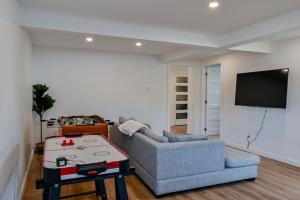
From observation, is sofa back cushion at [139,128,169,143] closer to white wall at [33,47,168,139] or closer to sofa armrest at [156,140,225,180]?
sofa armrest at [156,140,225,180]

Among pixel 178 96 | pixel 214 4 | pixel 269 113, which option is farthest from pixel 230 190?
pixel 178 96

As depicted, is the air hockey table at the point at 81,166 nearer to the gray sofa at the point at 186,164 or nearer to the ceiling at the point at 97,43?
the gray sofa at the point at 186,164

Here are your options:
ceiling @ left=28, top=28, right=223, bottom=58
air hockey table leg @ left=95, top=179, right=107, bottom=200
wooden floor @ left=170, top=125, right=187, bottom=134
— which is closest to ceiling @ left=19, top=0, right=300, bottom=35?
ceiling @ left=28, top=28, right=223, bottom=58

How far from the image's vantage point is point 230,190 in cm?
319

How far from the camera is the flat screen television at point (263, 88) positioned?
431 cm

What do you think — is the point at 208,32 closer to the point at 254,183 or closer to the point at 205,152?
the point at 205,152

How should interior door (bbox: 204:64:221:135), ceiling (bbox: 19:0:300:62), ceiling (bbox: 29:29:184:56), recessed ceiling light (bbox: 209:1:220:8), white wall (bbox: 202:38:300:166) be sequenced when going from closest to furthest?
recessed ceiling light (bbox: 209:1:220:8)
ceiling (bbox: 19:0:300:62)
white wall (bbox: 202:38:300:166)
ceiling (bbox: 29:29:184:56)
interior door (bbox: 204:64:221:135)

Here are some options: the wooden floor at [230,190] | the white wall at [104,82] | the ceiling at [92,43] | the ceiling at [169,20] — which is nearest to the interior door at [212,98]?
the white wall at [104,82]

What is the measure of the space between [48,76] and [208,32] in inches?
150

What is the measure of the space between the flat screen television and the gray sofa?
1.58m

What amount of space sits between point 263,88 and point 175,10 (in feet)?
8.97

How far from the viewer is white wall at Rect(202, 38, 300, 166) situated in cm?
428

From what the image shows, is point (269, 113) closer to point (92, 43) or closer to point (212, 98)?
point (212, 98)

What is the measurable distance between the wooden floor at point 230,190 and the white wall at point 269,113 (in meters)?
0.78
